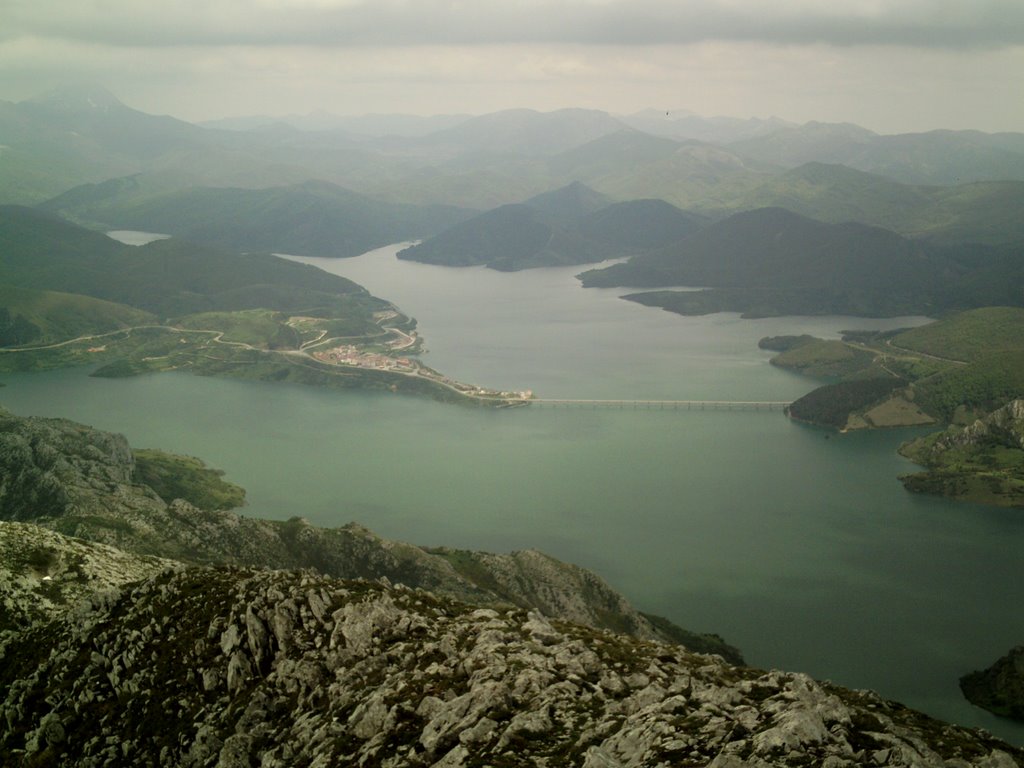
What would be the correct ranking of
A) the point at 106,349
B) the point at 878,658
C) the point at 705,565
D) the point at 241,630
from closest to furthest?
the point at 241,630, the point at 878,658, the point at 705,565, the point at 106,349

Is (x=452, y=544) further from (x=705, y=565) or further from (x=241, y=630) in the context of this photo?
(x=241, y=630)

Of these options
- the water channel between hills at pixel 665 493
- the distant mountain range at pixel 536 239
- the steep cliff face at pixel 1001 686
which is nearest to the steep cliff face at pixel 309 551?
the water channel between hills at pixel 665 493

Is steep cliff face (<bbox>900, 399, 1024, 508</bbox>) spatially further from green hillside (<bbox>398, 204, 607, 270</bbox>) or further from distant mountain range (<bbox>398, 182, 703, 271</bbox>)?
green hillside (<bbox>398, 204, 607, 270</bbox>)

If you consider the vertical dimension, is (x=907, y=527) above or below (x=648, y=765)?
below

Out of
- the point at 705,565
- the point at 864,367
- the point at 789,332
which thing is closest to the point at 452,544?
→ the point at 705,565

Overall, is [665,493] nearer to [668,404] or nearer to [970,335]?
[668,404]

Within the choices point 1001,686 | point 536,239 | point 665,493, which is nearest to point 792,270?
point 536,239
